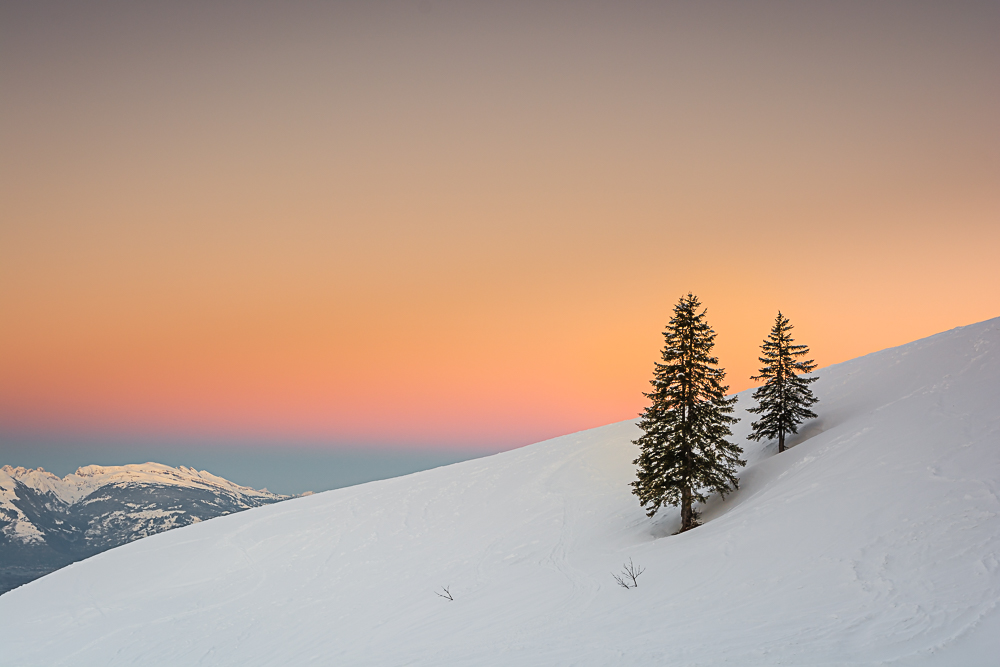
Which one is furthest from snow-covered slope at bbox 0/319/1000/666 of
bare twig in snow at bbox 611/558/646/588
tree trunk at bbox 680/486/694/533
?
tree trunk at bbox 680/486/694/533

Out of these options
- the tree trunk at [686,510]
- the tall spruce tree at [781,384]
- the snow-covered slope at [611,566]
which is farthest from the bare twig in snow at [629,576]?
the tall spruce tree at [781,384]

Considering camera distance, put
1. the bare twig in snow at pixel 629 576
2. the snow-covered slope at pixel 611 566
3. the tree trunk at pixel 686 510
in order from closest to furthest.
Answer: the snow-covered slope at pixel 611 566
the bare twig in snow at pixel 629 576
the tree trunk at pixel 686 510

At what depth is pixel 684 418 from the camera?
26.1 m

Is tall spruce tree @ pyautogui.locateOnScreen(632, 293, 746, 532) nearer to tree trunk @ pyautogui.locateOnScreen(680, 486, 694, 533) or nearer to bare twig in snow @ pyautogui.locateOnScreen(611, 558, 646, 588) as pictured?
tree trunk @ pyautogui.locateOnScreen(680, 486, 694, 533)

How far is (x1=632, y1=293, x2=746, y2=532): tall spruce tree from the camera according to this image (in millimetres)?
25672

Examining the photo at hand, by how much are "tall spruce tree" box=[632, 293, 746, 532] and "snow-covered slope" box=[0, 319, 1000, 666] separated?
77.2 inches

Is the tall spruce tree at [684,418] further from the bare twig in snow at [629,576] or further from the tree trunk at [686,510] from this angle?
the bare twig in snow at [629,576]

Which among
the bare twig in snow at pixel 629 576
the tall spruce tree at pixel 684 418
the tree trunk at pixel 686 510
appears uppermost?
the tall spruce tree at pixel 684 418

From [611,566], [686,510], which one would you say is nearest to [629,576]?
[611,566]

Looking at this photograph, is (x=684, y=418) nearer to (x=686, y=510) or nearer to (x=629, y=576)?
(x=686, y=510)

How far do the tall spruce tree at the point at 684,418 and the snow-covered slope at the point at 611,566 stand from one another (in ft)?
6.43

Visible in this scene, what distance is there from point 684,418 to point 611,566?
758 cm

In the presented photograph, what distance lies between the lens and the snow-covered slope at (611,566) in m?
12.7

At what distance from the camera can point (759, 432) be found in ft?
104
